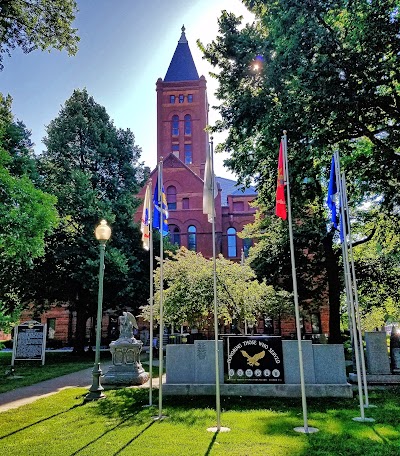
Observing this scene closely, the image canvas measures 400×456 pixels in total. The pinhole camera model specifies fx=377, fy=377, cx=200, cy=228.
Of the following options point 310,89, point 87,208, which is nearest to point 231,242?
point 87,208

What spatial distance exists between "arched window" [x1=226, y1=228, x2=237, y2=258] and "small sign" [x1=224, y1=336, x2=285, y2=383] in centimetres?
2850

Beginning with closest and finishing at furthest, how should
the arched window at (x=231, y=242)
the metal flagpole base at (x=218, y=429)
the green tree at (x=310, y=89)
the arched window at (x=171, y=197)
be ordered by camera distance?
the metal flagpole base at (x=218, y=429)
the green tree at (x=310, y=89)
the arched window at (x=231, y=242)
the arched window at (x=171, y=197)

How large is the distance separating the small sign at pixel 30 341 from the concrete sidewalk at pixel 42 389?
3.51 meters

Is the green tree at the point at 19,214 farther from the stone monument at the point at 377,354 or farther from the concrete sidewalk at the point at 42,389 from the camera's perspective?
the stone monument at the point at 377,354

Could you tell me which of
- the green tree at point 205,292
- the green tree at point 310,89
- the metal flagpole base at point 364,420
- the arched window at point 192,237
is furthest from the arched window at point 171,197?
the metal flagpole base at point 364,420

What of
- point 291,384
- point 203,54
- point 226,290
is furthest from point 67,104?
point 291,384

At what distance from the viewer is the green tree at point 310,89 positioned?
11773 mm

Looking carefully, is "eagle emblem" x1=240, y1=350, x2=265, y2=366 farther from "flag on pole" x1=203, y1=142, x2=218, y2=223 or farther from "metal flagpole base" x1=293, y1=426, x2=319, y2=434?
"flag on pole" x1=203, y1=142, x2=218, y2=223

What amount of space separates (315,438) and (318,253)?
17.4 meters

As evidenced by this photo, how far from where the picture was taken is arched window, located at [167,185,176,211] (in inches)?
1586

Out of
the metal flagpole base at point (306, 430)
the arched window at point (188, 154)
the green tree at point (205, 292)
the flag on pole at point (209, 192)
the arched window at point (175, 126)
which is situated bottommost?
the metal flagpole base at point (306, 430)

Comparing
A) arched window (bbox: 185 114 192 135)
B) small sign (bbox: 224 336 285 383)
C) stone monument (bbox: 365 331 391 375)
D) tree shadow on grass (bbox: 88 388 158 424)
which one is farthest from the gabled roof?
tree shadow on grass (bbox: 88 388 158 424)

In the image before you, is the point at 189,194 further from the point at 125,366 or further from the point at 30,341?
the point at 125,366

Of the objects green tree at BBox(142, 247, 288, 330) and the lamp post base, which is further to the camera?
green tree at BBox(142, 247, 288, 330)
